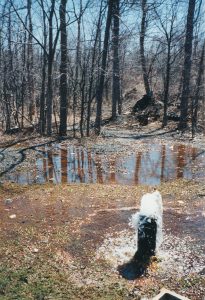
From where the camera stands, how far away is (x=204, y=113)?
687 inches

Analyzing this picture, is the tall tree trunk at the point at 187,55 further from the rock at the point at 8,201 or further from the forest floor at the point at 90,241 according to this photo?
the rock at the point at 8,201

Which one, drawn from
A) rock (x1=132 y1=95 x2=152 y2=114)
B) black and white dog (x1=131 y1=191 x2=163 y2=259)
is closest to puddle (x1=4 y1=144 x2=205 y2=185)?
black and white dog (x1=131 y1=191 x2=163 y2=259)

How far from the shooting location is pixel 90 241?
5.09m

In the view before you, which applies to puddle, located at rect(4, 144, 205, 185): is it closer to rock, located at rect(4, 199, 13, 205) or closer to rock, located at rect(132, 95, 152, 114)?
rock, located at rect(4, 199, 13, 205)

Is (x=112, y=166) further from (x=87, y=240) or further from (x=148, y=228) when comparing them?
(x=148, y=228)

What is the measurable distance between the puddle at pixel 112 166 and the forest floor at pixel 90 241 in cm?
47

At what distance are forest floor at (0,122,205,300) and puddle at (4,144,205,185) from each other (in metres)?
0.47

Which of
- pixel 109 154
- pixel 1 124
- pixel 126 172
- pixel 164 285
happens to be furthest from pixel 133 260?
pixel 1 124

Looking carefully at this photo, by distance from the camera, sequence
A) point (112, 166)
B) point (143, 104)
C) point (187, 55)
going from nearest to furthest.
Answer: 1. point (112, 166)
2. point (187, 55)
3. point (143, 104)

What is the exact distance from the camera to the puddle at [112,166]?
325 inches

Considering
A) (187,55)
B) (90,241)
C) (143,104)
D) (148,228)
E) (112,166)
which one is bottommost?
(90,241)

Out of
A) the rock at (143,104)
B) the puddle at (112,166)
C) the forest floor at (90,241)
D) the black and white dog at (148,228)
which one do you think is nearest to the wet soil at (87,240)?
the forest floor at (90,241)

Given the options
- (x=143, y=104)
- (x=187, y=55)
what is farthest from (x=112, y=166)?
(x=143, y=104)

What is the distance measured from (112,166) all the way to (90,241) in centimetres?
427
